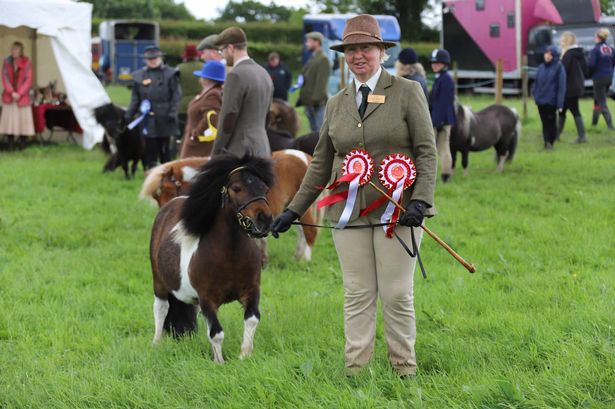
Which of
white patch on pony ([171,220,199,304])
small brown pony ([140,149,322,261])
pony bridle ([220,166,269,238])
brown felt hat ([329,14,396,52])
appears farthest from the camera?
small brown pony ([140,149,322,261])

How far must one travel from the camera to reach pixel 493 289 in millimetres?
6734

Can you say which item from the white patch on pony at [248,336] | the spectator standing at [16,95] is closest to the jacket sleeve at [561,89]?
the spectator standing at [16,95]

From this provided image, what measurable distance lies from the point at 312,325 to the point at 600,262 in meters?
3.14

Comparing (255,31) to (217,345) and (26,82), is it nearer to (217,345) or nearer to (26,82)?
(26,82)

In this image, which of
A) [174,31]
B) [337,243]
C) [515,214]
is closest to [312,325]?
[337,243]

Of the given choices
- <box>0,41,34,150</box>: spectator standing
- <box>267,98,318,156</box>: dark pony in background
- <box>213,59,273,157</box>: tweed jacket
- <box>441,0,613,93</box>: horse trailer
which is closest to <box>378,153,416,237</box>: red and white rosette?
<box>213,59,273,157</box>: tweed jacket

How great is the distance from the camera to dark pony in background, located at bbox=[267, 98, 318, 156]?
30.2 ft

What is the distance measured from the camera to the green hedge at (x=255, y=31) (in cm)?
4781

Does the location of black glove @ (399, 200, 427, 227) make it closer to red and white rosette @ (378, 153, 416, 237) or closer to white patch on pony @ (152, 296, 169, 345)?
red and white rosette @ (378, 153, 416, 237)

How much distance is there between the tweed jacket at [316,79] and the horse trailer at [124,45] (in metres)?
23.3

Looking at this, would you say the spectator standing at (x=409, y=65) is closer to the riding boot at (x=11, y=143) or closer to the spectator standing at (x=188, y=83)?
the spectator standing at (x=188, y=83)

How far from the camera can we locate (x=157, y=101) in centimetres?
1192

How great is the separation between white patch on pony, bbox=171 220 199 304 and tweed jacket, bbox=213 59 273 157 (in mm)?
1775

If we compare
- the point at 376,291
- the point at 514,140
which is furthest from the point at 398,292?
the point at 514,140
